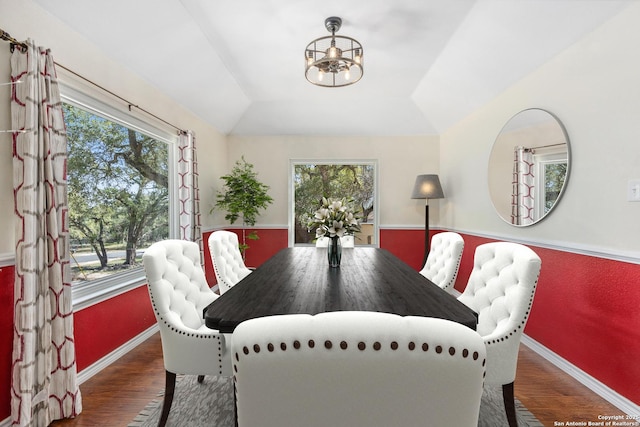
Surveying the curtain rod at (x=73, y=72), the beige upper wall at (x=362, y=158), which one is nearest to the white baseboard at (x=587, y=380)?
the beige upper wall at (x=362, y=158)

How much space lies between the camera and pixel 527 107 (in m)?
2.82

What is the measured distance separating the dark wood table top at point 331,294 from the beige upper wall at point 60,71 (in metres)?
1.33

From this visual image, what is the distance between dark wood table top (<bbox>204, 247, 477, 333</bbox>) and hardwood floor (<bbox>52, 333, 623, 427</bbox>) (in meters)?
1.05

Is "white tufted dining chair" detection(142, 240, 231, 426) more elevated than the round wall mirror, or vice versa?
the round wall mirror

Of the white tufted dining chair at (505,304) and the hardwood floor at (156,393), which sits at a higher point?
the white tufted dining chair at (505,304)

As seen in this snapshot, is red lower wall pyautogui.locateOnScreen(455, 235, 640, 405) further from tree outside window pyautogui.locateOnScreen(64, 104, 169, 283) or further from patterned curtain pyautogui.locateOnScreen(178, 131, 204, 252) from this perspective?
A: tree outside window pyautogui.locateOnScreen(64, 104, 169, 283)

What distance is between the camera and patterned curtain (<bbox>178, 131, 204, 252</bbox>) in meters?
3.66

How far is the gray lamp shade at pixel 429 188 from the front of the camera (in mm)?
4477

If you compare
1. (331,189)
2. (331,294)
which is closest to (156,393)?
(331,294)

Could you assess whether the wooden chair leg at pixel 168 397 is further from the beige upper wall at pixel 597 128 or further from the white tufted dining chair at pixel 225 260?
the beige upper wall at pixel 597 128

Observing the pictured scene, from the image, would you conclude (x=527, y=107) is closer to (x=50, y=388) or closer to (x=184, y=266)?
(x=184, y=266)

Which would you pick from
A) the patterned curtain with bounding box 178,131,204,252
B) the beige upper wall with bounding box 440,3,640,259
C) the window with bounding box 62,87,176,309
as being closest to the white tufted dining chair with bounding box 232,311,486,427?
the beige upper wall with bounding box 440,3,640,259

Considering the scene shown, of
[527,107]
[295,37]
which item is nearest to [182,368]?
[295,37]

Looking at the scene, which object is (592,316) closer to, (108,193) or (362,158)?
(362,158)
